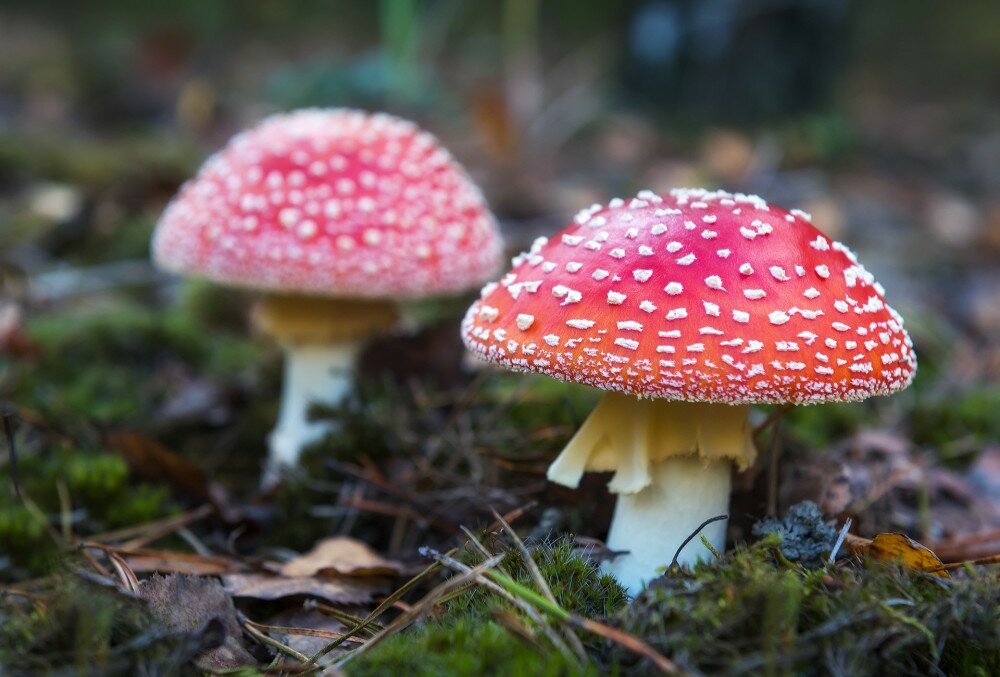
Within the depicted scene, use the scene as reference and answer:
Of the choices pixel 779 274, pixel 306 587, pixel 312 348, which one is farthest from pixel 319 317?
pixel 779 274

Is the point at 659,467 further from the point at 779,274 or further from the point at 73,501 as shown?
the point at 73,501

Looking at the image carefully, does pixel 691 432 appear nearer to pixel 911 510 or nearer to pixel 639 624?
pixel 639 624

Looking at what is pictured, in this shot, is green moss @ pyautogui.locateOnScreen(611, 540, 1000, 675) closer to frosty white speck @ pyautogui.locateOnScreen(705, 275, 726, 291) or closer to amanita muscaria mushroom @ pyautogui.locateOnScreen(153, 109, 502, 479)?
frosty white speck @ pyautogui.locateOnScreen(705, 275, 726, 291)

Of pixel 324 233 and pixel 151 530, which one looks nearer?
pixel 151 530

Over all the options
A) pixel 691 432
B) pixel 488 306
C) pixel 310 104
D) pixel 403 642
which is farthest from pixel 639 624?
pixel 310 104

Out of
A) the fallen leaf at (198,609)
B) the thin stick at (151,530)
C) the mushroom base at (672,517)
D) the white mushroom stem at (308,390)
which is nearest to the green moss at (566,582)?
the mushroom base at (672,517)

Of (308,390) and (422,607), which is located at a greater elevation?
(422,607)
